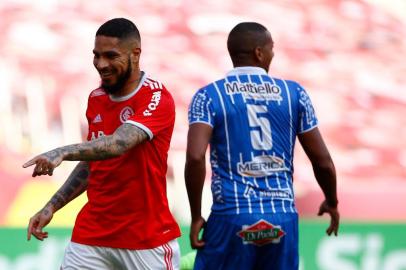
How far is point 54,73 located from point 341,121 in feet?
10.1

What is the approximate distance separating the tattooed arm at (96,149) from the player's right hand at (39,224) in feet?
2.17

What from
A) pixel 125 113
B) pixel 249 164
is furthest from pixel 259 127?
pixel 125 113

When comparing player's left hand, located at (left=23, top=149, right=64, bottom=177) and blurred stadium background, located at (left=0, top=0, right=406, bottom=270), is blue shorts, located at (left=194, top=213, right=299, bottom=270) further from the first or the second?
blurred stadium background, located at (left=0, top=0, right=406, bottom=270)

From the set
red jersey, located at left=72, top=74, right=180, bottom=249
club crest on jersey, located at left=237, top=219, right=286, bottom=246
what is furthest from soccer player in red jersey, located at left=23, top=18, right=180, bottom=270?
club crest on jersey, located at left=237, top=219, right=286, bottom=246

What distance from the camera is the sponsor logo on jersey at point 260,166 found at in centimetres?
529

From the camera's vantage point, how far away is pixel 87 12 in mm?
11398

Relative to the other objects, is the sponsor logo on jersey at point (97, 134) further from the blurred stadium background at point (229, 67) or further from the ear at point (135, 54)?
the blurred stadium background at point (229, 67)

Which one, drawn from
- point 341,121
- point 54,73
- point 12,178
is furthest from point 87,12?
point 341,121

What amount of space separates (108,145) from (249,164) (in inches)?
32.3

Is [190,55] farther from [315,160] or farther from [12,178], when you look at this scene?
[315,160]

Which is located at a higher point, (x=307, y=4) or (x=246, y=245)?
(x=307, y=4)

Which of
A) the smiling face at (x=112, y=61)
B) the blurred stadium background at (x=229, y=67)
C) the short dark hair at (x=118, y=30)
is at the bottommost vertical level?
the smiling face at (x=112, y=61)

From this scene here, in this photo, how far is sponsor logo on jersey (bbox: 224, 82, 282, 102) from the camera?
5324 millimetres

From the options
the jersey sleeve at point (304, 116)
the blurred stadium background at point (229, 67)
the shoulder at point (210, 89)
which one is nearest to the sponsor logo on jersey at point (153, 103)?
the shoulder at point (210, 89)
